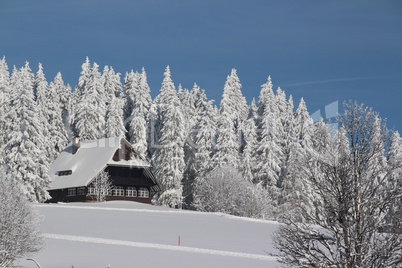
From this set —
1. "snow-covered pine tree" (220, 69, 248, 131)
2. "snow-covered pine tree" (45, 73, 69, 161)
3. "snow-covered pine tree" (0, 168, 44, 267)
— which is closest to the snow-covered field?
"snow-covered pine tree" (0, 168, 44, 267)

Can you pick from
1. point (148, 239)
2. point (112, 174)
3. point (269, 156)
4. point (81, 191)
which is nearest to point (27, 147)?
point (81, 191)

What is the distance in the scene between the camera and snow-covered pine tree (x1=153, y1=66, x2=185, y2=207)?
68250 millimetres

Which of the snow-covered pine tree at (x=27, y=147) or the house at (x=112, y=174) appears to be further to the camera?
Answer: the house at (x=112, y=174)

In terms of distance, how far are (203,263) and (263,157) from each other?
135 ft

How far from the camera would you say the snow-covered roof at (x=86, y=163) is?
6681 centimetres

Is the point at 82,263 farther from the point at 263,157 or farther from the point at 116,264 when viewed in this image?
the point at 263,157

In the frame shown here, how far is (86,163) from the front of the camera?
228 feet

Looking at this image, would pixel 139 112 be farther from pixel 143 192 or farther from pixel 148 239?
pixel 148 239

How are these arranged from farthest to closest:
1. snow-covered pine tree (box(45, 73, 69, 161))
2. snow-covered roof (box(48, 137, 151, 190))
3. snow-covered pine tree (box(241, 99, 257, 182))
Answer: snow-covered pine tree (box(45, 73, 69, 161))
snow-covered pine tree (box(241, 99, 257, 182))
snow-covered roof (box(48, 137, 151, 190))

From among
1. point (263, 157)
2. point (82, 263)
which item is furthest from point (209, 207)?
point (82, 263)

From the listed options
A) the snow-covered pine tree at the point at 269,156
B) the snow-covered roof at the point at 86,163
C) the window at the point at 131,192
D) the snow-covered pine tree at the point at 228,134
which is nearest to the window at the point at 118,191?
the window at the point at 131,192

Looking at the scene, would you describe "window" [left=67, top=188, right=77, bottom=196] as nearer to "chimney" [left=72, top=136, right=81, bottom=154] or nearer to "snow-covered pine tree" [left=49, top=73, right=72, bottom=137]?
"chimney" [left=72, top=136, right=81, bottom=154]

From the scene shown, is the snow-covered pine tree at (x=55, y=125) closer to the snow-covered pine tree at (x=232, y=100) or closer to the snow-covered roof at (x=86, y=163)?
the snow-covered roof at (x=86, y=163)

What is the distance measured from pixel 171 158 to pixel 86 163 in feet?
32.3
